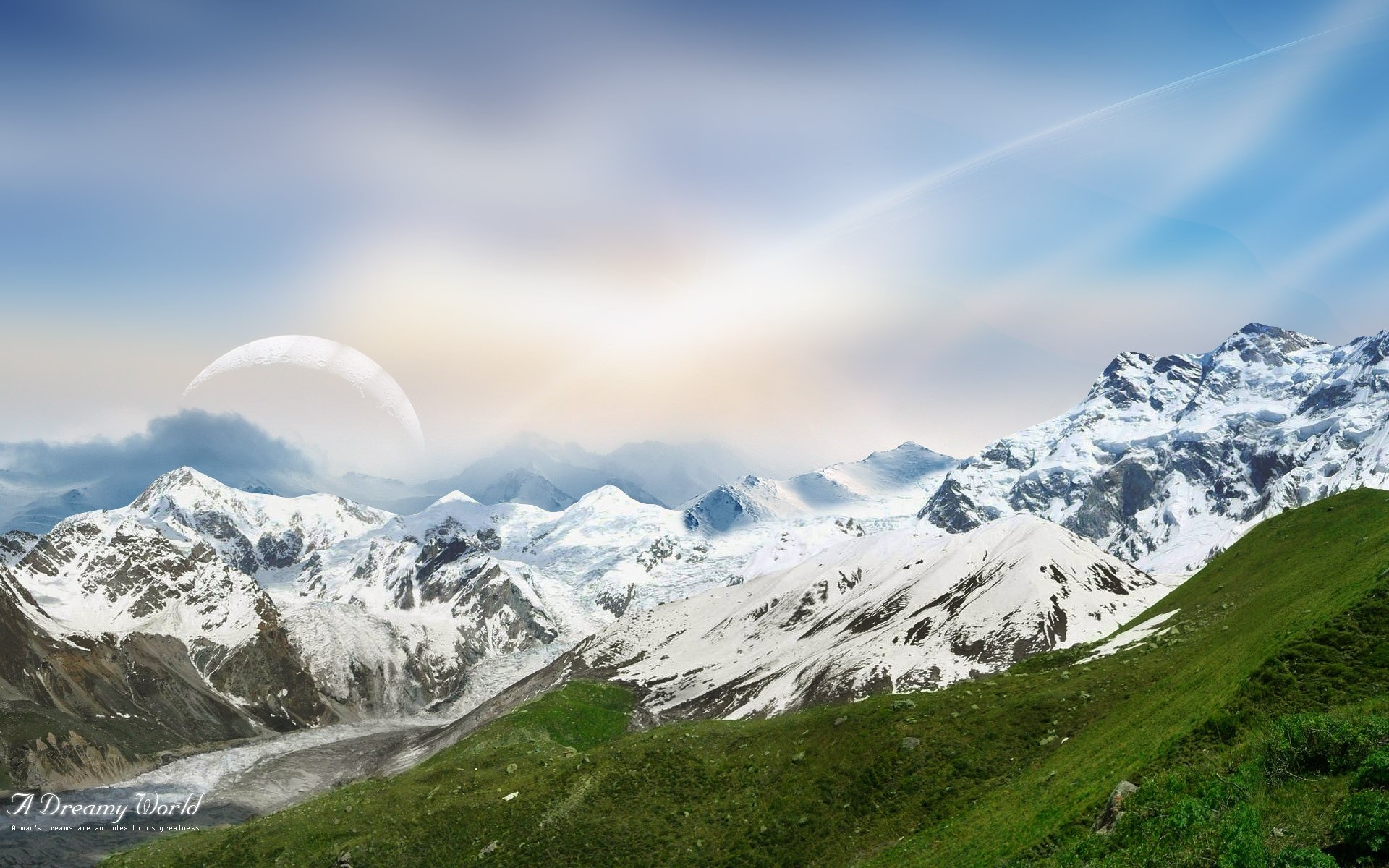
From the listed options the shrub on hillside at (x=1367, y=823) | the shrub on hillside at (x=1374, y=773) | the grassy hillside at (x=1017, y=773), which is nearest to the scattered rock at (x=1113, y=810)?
the grassy hillside at (x=1017, y=773)

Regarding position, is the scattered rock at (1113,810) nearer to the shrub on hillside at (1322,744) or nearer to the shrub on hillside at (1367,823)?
the shrub on hillside at (1322,744)

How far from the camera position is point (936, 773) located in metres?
49.7

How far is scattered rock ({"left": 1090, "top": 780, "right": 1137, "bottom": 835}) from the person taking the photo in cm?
2912

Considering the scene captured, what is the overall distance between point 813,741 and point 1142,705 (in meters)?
21.2

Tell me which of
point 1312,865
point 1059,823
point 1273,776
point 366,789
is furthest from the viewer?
point 366,789

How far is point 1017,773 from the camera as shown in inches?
1845

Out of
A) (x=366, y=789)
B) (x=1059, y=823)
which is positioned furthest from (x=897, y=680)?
(x=1059, y=823)

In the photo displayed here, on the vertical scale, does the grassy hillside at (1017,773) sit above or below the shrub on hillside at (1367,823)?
below

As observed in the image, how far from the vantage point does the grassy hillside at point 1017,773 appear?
86.8 ft

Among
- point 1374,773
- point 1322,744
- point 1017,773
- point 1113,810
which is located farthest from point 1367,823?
point 1017,773

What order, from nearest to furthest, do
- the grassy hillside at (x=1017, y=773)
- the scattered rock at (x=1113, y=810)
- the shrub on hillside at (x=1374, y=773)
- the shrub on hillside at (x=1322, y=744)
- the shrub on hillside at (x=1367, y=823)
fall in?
the shrub on hillside at (x=1367, y=823) → the shrub on hillside at (x=1374, y=773) → the shrub on hillside at (x=1322, y=744) → the grassy hillside at (x=1017, y=773) → the scattered rock at (x=1113, y=810)

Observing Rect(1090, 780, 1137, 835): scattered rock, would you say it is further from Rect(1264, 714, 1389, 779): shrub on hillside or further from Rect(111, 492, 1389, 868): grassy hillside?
Rect(1264, 714, 1389, 779): shrub on hillside

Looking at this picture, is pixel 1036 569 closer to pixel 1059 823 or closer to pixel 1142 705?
pixel 1142 705

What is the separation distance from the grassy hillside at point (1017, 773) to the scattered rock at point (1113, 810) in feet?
2.07
